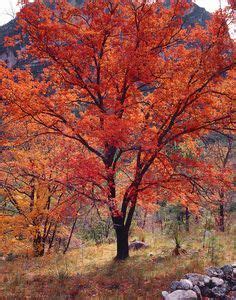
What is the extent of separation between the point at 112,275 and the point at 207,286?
3.16 metres

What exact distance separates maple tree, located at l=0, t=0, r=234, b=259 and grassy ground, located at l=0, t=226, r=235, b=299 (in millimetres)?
1903

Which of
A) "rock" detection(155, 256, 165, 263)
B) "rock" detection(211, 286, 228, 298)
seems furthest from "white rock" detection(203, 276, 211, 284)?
"rock" detection(155, 256, 165, 263)

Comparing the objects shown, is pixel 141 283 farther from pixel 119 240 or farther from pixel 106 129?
pixel 106 129

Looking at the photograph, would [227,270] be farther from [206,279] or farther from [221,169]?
[221,169]

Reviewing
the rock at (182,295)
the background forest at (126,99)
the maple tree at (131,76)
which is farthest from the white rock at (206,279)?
the maple tree at (131,76)

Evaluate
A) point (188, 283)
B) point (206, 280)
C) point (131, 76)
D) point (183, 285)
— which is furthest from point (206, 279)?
point (131, 76)

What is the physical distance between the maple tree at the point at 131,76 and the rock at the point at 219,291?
2.77 metres

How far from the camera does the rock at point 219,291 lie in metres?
7.14

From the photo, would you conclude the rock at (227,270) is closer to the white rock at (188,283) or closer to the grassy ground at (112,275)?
the grassy ground at (112,275)

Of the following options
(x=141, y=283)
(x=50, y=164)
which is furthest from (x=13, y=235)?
(x=141, y=283)

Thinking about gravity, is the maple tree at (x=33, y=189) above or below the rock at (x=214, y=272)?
above

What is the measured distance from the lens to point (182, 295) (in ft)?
21.4

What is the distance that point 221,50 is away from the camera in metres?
8.18

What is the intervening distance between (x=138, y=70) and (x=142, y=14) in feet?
5.23
